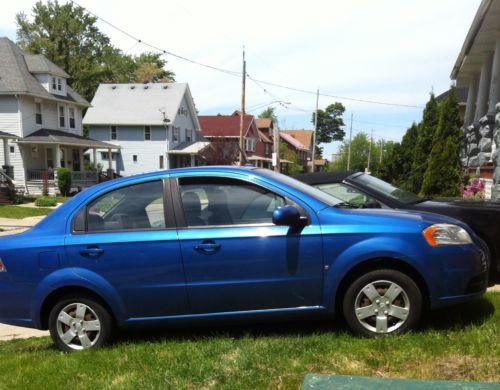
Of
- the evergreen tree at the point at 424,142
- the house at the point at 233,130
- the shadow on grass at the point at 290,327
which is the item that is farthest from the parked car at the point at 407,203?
the house at the point at 233,130

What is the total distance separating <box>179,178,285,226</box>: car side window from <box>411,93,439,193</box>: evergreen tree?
51.7 ft

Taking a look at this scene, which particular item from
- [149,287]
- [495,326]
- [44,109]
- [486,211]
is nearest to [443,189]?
[486,211]

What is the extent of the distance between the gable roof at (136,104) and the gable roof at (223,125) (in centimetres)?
977

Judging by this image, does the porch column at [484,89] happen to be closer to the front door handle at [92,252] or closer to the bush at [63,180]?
the front door handle at [92,252]

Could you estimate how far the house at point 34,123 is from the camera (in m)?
29.4

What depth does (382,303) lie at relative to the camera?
396 cm

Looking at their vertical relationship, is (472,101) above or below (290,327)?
above

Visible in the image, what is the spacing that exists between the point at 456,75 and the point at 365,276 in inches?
714

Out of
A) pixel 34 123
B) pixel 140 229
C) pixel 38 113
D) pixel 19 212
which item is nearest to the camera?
pixel 140 229

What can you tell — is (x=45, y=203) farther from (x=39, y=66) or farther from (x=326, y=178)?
(x=326, y=178)


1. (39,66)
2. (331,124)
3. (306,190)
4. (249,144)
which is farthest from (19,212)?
(331,124)

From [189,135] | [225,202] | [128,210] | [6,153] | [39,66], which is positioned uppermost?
[39,66]

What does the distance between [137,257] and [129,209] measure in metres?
0.49

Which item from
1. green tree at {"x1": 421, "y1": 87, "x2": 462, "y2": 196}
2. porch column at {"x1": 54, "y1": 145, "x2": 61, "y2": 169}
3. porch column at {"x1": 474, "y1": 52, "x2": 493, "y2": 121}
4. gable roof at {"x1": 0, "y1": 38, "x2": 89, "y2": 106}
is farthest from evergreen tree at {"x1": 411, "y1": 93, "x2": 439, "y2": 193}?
gable roof at {"x1": 0, "y1": 38, "x2": 89, "y2": 106}
